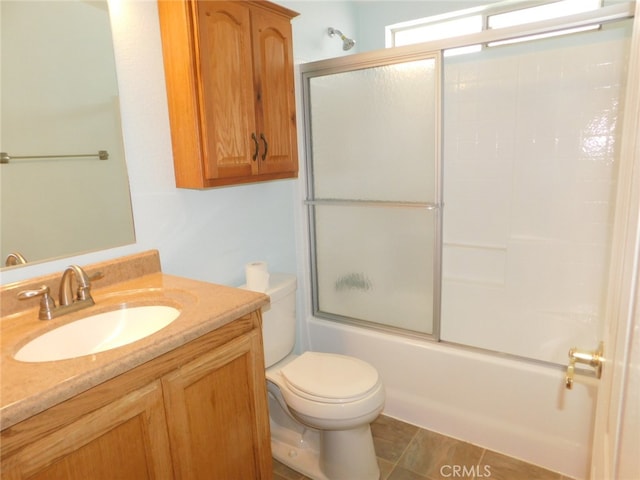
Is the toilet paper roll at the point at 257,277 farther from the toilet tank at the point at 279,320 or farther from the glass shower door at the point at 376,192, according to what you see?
the glass shower door at the point at 376,192

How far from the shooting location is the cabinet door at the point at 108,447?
0.81 m

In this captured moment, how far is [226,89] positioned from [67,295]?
0.89m

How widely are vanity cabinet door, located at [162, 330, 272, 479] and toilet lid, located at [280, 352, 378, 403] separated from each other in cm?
29

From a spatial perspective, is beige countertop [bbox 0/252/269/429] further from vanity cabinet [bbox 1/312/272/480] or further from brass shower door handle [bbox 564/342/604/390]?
brass shower door handle [bbox 564/342/604/390]

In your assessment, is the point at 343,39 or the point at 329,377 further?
the point at 343,39

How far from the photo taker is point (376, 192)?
220 centimetres

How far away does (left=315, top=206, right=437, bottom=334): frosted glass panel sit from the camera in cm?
212

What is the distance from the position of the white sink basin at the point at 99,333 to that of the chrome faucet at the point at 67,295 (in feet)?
0.19

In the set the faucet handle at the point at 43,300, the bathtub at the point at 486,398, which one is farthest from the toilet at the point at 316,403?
the faucet handle at the point at 43,300

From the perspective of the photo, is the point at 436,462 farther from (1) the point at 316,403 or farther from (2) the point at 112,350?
(2) the point at 112,350

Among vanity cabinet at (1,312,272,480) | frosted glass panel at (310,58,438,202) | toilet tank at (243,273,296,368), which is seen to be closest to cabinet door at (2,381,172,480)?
vanity cabinet at (1,312,272,480)

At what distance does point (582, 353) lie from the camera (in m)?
0.83

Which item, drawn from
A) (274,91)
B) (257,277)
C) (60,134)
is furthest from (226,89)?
(257,277)

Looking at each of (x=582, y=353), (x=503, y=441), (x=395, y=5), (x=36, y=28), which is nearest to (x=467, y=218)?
(x=503, y=441)
